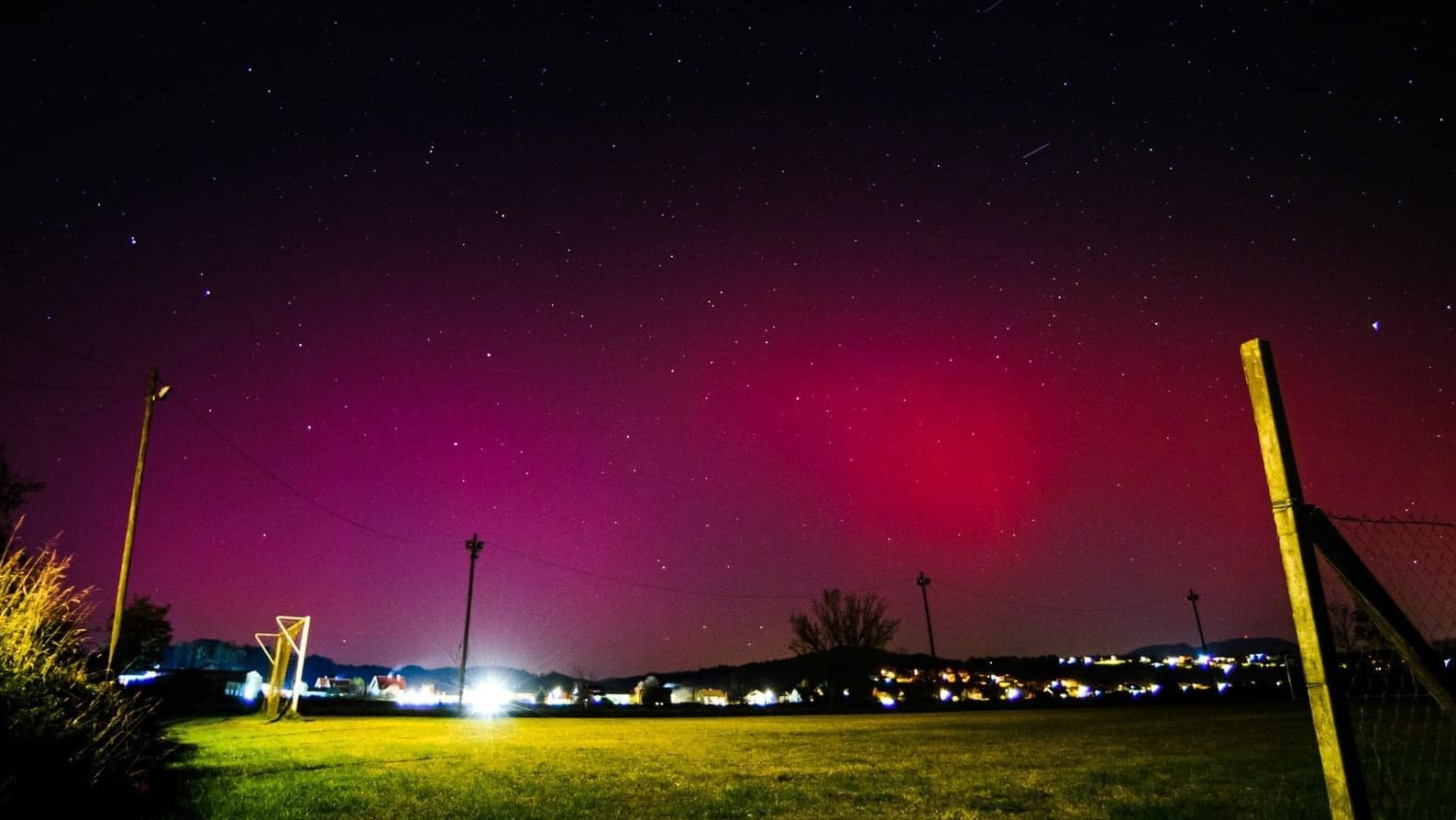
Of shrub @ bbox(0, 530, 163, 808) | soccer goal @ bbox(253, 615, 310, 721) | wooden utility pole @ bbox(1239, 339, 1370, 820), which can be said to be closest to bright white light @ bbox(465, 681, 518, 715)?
soccer goal @ bbox(253, 615, 310, 721)

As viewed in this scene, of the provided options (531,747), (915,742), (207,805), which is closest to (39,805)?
(207,805)

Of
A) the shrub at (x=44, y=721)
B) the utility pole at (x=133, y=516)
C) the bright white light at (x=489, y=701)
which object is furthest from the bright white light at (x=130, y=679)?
the bright white light at (x=489, y=701)

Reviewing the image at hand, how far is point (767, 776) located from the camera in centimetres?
1259

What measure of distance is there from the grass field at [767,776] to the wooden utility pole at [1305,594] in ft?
16.7

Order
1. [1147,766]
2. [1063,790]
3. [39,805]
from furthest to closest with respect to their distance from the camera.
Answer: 1. [1147,766]
2. [1063,790]
3. [39,805]

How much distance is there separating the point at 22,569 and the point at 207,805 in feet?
11.8

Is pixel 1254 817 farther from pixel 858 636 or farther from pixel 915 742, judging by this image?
pixel 858 636

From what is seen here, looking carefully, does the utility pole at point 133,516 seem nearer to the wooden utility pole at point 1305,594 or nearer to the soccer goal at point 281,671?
the soccer goal at point 281,671

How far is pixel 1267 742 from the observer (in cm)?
1576

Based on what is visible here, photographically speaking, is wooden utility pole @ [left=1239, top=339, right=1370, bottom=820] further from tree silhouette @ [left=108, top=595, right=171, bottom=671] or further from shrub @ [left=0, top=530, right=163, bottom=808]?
tree silhouette @ [left=108, top=595, right=171, bottom=671]

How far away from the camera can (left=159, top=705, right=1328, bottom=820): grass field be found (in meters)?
9.02

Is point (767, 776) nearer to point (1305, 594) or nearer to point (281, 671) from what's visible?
point (1305, 594)

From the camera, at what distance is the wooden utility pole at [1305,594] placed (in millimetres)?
3785

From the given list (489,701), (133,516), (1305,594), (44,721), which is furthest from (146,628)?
(1305,594)
